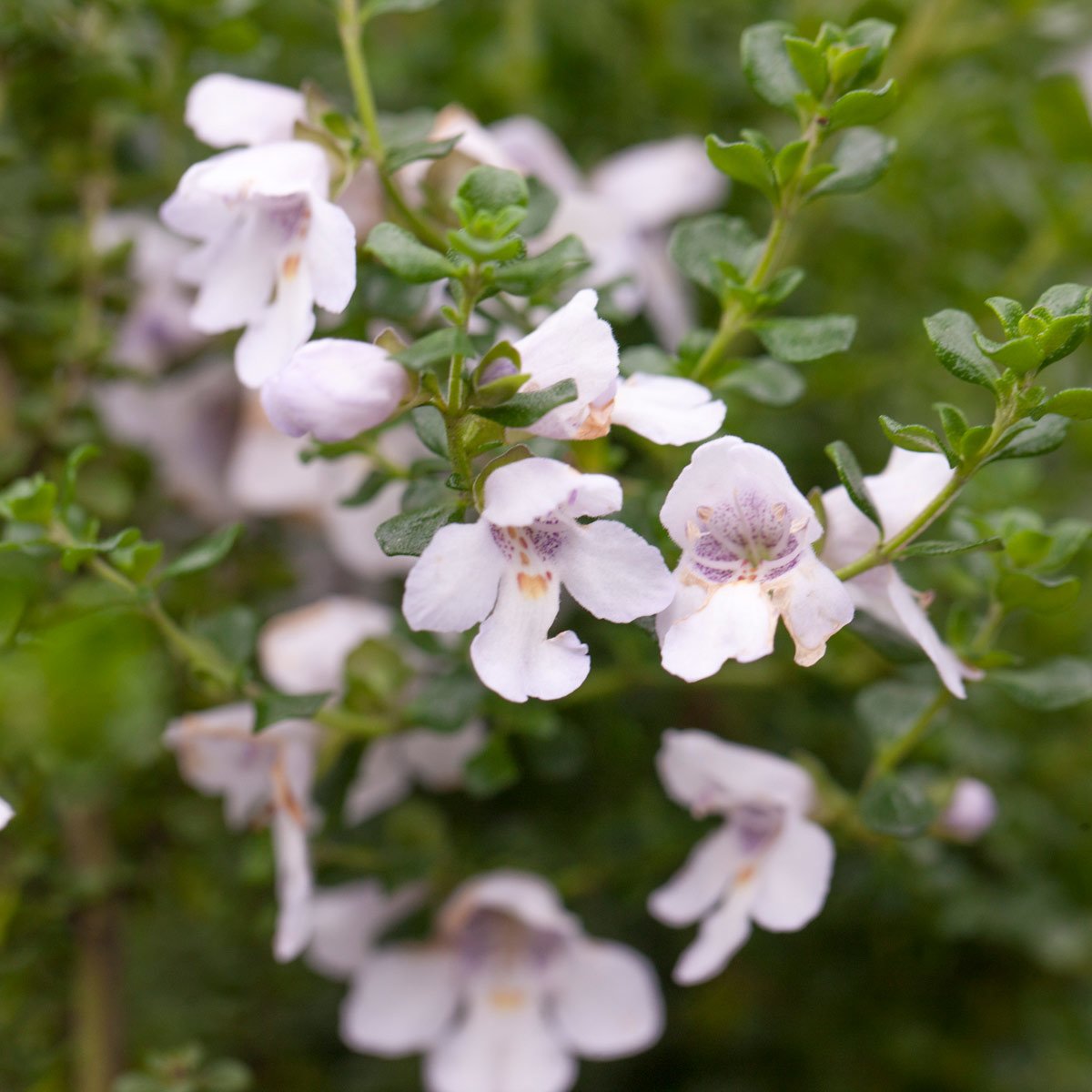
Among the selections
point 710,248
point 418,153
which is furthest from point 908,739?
point 418,153

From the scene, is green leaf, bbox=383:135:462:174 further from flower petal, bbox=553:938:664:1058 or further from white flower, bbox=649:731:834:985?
flower petal, bbox=553:938:664:1058

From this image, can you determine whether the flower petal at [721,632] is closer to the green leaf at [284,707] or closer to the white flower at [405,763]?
the green leaf at [284,707]

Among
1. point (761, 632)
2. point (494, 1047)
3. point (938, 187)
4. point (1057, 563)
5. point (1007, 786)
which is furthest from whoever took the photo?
point (938, 187)

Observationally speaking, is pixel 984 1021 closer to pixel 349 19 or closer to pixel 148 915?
pixel 148 915

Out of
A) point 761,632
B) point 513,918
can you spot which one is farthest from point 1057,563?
point 513,918

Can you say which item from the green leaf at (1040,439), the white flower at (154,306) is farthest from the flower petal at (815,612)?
the white flower at (154,306)

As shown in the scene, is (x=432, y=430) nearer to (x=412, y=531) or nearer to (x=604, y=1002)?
(x=412, y=531)
